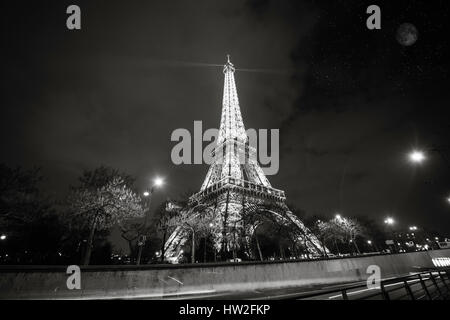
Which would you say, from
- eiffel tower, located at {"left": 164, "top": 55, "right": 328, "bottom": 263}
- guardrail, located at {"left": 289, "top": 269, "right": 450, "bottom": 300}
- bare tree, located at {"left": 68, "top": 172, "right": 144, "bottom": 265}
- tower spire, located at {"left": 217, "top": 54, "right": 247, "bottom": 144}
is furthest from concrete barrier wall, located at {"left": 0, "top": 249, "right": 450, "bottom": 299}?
tower spire, located at {"left": 217, "top": 54, "right": 247, "bottom": 144}

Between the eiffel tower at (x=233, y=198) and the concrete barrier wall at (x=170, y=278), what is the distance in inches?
238

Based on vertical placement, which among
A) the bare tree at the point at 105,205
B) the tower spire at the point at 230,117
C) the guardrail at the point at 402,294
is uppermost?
the tower spire at the point at 230,117

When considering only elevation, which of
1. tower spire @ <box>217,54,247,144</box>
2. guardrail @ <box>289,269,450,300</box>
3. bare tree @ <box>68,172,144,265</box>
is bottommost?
guardrail @ <box>289,269,450,300</box>

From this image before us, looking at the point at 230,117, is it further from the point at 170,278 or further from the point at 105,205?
the point at 170,278

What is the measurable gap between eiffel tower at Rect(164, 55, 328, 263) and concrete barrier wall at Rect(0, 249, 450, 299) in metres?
6.05

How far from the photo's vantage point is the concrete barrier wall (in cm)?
970

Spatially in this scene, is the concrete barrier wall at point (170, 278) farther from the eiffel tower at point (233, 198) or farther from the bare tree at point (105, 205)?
the bare tree at point (105, 205)

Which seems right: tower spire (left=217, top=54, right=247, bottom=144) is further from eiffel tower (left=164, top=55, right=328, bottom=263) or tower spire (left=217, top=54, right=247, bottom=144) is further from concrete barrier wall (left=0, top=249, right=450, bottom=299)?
concrete barrier wall (left=0, top=249, right=450, bottom=299)

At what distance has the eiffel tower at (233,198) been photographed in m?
32.0

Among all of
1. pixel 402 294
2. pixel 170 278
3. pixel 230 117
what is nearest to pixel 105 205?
pixel 170 278

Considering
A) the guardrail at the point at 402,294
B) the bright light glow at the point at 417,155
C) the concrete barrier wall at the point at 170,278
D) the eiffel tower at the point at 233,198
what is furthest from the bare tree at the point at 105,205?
the bright light glow at the point at 417,155

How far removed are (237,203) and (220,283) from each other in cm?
2658
